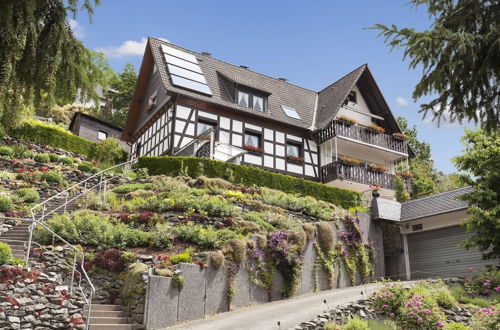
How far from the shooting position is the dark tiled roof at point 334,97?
1158 inches

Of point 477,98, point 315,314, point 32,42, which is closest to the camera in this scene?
point 32,42

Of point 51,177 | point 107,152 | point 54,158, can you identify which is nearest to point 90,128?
point 107,152

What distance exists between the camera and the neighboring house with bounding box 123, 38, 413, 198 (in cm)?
2538

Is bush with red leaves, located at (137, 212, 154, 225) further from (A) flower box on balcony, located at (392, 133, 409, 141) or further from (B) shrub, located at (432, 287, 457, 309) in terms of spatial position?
(A) flower box on balcony, located at (392, 133, 409, 141)

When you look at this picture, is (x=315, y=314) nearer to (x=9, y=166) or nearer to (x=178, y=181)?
(x=178, y=181)

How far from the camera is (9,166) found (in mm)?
21656

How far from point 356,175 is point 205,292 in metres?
17.0

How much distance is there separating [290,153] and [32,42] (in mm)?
23781

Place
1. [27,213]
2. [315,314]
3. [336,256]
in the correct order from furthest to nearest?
[336,256]
[27,213]
[315,314]

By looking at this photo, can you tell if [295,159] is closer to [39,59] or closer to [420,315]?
[420,315]

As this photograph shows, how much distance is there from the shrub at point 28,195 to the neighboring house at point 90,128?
58.6ft

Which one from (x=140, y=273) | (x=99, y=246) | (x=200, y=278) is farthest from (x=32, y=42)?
(x=99, y=246)

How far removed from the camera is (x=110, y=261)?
1310cm

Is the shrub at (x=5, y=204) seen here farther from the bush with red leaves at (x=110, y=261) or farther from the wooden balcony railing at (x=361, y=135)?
the wooden balcony railing at (x=361, y=135)
